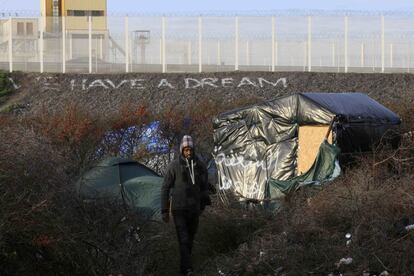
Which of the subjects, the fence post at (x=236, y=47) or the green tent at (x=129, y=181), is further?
the fence post at (x=236, y=47)

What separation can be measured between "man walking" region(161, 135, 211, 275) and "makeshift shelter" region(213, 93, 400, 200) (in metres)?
3.67

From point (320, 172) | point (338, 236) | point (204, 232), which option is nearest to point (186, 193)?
point (204, 232)

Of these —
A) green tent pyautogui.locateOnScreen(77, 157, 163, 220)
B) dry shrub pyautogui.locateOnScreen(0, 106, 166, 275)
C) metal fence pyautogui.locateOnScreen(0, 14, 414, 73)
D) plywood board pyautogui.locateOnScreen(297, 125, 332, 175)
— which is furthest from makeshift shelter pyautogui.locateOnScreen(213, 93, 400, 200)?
metal fence pyautogui.locateOnScreen(0, 14, 414, 73)

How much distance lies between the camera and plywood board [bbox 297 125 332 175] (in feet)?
51.2

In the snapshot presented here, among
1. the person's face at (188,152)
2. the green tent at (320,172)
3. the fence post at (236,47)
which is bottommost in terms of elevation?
the green tent at (320,172)

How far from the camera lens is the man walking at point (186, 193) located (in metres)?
10.8

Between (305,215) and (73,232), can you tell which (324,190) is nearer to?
(305,215)

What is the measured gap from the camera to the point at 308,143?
15.9 meters

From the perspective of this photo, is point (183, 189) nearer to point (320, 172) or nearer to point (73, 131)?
point (320, 172)

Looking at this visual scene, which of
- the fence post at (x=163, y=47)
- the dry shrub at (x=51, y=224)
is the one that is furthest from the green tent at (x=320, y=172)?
the fence post at (x=163, y=47)

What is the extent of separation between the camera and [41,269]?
9.73 meters

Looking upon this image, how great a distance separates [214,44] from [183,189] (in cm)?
2534

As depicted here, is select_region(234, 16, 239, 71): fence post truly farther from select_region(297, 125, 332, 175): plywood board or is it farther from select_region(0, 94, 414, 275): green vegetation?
select_region(0, 94, 414, 275): green vegetation

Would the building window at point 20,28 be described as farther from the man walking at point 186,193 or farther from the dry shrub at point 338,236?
the man walking at point 186,193
